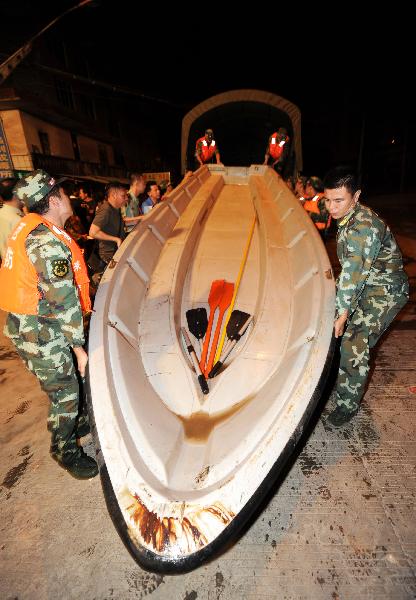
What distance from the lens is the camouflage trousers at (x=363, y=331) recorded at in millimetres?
2230

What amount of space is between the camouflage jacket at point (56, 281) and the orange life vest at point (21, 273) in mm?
33

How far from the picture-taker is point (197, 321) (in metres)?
2.75

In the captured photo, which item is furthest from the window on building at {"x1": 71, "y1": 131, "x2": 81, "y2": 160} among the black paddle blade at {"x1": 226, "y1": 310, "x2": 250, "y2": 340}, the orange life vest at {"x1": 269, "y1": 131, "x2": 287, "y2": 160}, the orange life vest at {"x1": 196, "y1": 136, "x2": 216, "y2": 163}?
the black paddle blade at {"x1": 226, "y1": 310, "x2": 250, "y2": 340}

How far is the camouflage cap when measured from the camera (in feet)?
5.68

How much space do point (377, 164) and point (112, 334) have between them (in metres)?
21.2

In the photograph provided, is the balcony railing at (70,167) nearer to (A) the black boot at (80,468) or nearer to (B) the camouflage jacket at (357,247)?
(A) the black boot at (80,468)

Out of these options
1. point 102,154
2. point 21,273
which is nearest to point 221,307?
point 21,273

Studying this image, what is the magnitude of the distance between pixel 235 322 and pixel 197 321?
34cm

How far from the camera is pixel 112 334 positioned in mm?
2148

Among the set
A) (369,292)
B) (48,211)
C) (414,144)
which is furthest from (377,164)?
(48,211)

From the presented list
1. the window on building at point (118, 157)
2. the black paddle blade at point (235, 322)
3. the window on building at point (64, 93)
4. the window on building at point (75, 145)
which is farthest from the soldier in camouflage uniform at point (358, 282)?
the window on building at point (118, 157)

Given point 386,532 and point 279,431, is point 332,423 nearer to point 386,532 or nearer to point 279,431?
point 386,532

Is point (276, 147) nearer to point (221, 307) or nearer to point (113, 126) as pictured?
point (221, 307)

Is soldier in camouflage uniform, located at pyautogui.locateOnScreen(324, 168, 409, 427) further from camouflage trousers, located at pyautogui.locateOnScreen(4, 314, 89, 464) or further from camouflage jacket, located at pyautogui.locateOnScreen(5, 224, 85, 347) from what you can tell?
camouflage trousers, located at pyautogui.locateOnScreen(4, 314, 89, 464)
